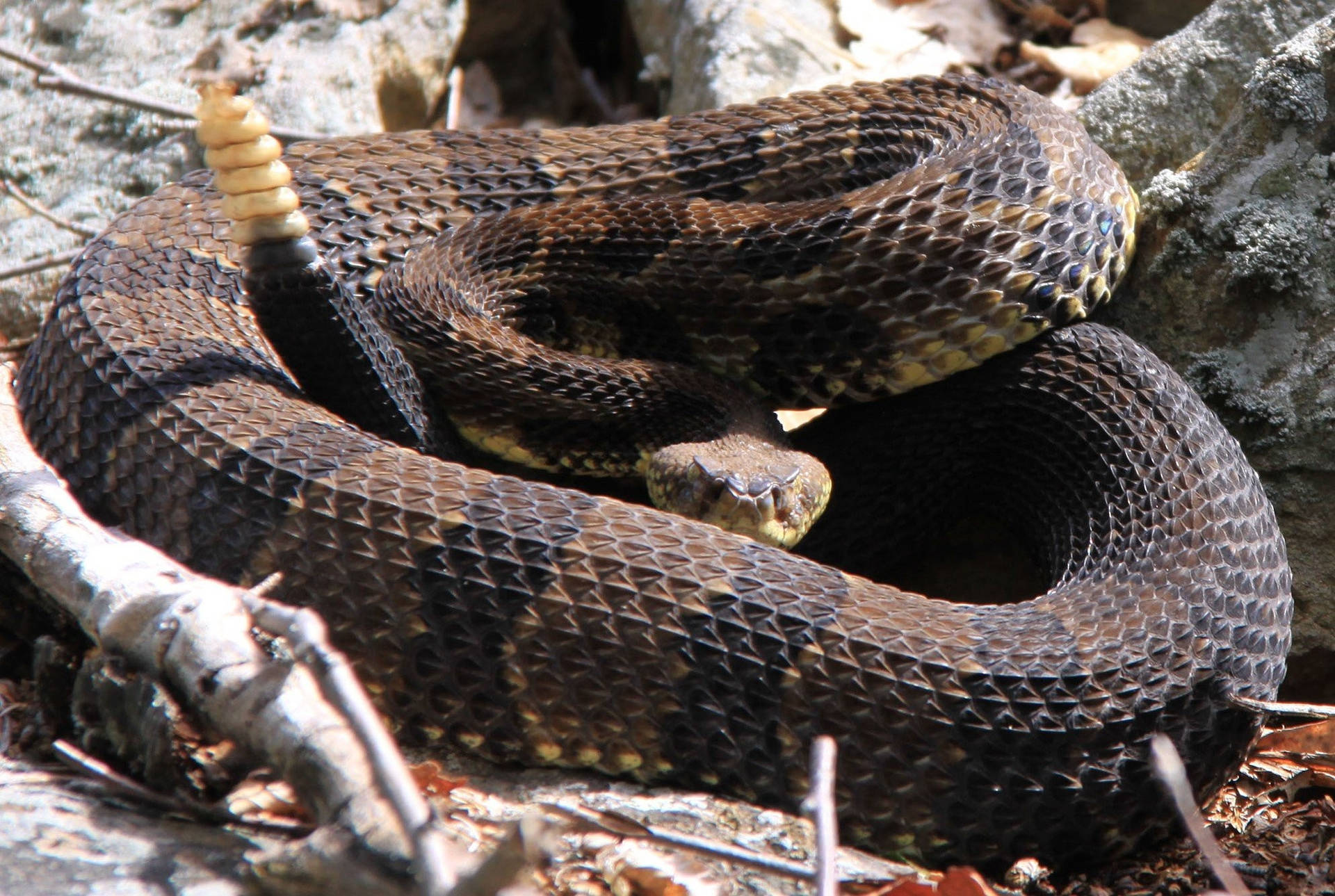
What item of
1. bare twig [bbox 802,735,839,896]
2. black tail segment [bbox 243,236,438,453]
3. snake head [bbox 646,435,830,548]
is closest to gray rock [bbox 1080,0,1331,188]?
snake head [bbox 646,435,830,548]

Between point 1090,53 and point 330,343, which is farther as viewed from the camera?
point 1090,53

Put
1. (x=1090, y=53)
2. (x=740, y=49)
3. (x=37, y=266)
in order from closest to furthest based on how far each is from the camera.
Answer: (x=37, y=266) → (x=740, y=49) → (x=1090, y=53)

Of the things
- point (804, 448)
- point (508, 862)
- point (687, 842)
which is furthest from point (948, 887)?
point (804, 448)

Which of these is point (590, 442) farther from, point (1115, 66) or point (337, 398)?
point (1115, 66)

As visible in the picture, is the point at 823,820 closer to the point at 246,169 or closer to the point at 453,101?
the point at 246,169

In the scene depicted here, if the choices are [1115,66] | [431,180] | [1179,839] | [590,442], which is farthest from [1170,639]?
[1115,66]

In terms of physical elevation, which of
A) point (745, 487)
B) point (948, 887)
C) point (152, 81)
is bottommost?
point (948, 887)

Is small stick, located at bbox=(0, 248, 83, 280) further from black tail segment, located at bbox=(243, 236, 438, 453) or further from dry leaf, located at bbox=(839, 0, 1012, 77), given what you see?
dry leaf, located at bbox=(839, 0, 1012, 77)
